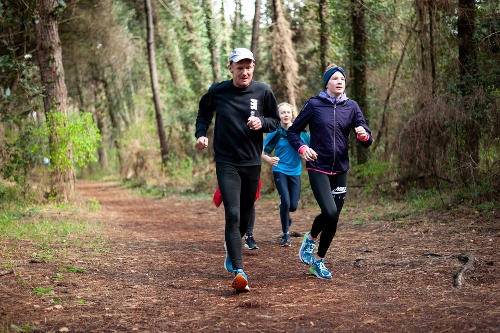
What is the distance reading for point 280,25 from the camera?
698 inches

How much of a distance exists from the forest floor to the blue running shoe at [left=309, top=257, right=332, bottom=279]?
10cm

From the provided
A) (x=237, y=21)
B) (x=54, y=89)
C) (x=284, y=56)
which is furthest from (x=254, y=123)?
(x=237, y=21)

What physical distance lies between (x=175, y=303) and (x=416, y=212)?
23.0ft

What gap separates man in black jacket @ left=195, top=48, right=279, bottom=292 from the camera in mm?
6012

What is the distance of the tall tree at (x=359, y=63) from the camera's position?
17.0 m

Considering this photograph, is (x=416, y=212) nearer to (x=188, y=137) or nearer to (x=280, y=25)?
(x=280, y=25)

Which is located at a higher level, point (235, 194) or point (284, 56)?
point (284, 56)

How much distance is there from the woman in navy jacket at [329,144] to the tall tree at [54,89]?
990cm

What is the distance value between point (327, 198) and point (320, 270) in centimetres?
82

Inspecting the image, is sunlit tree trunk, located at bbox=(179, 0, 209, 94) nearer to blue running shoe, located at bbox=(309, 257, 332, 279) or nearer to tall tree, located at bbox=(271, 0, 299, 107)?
tall tree, located at bbox=(271, 0, 299, 107)

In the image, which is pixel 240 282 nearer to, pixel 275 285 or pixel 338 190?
pixel 275 285


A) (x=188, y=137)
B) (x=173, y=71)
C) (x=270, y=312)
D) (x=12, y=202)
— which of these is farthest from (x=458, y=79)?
(x=173, y=71)

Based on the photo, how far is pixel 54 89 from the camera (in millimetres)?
14969

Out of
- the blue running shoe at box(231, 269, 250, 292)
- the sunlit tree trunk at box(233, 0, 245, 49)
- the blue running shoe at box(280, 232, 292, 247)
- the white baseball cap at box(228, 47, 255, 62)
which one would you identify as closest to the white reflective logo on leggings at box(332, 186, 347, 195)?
the blue running shoe at box(231, 269, 250, 292)
